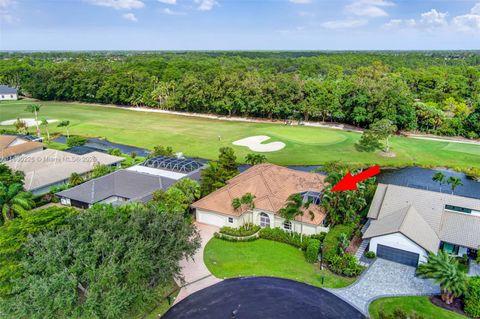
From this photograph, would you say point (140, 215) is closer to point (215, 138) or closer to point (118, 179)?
point (118, 179)

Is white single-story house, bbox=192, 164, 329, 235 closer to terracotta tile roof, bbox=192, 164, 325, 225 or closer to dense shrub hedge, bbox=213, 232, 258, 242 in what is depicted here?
terracotta tile roof, bbox=192, 164, 325, 225

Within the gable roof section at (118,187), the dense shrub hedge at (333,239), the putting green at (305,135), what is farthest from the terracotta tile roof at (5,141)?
the dense shrub hedge at (333,239)

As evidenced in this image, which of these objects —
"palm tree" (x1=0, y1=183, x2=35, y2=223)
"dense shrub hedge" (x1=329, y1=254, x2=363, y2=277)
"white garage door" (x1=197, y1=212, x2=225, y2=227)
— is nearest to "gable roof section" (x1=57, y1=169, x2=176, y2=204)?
"white garage door" (x1=197, y1=212, x2=225, y2=227)

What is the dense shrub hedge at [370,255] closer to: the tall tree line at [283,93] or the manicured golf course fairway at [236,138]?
the manicured golf course fairway at [236,138]

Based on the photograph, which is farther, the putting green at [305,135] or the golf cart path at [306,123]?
the golf cart path at [306,123]
